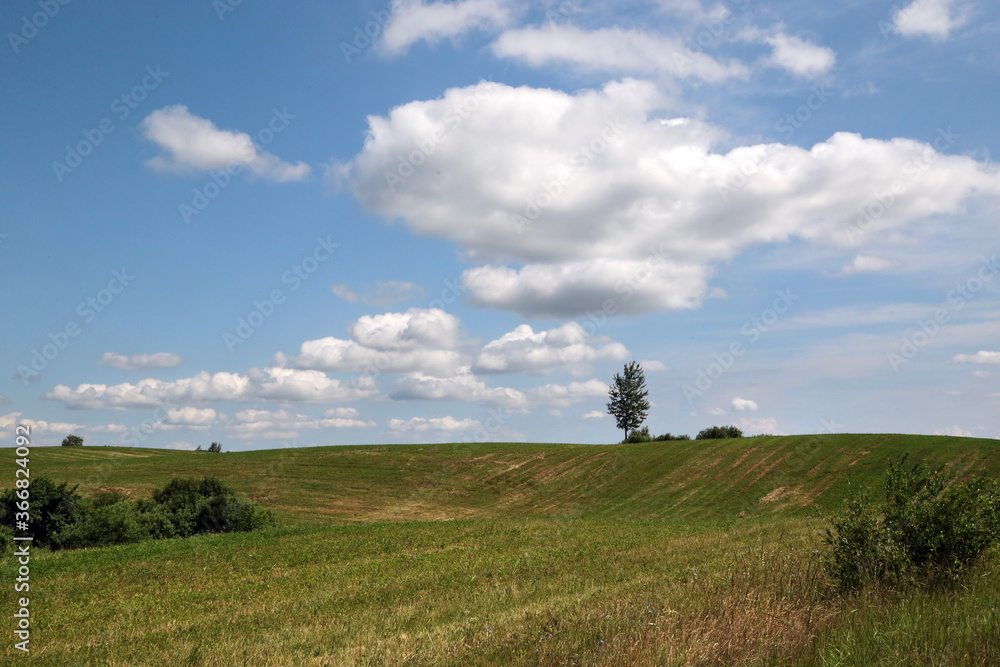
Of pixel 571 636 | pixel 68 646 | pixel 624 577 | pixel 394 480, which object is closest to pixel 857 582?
pixel 571 636

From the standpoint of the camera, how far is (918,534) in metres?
8.34

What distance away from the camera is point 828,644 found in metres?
6.03

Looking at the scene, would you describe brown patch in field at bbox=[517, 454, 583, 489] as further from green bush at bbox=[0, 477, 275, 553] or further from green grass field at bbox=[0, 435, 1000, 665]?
green bush at bbox=[0, 477, 275, 553]

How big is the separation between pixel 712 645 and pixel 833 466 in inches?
1671

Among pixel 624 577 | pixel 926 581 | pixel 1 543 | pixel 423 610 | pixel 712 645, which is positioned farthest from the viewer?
pixel 1 543

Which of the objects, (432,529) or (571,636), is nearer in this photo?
(571,636)

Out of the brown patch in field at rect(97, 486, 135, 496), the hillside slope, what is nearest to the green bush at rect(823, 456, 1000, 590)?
the hillside slope

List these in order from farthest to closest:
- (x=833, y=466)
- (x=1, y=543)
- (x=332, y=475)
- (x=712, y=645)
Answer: (x=332, y=475) < (x=833, y=466) < (x=1, y=543) < (x=712, y=645)

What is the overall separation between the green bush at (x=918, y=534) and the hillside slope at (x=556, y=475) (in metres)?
27.0

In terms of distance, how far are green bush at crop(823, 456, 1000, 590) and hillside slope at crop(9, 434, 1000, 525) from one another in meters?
27.0

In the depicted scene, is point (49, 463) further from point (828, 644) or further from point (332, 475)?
point (828, 644)

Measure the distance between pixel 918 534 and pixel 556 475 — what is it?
4945 cm

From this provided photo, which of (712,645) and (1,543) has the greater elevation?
(712,645)

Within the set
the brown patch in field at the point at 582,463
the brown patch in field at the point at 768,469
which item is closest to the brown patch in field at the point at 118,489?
the brown patch in field at the point at 582,463
